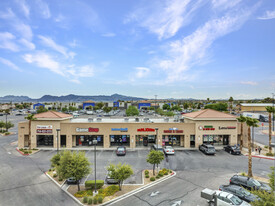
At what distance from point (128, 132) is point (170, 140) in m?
9.79

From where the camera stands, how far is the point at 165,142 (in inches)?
1469

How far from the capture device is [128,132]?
36.2 meters

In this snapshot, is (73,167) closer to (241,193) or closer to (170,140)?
(241,193)

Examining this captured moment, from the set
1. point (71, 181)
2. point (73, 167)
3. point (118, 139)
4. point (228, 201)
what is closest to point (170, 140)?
point (118, 139)

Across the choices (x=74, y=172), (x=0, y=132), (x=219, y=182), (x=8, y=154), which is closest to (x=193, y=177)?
(x=219, y=182)

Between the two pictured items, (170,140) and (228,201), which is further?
(170,140)

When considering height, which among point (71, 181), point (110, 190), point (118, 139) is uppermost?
point (118, 139)

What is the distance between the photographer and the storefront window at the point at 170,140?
122 feet

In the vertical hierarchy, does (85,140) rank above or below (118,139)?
below

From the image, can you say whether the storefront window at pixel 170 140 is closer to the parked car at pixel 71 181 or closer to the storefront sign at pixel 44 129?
the parked car at pixel 71 181

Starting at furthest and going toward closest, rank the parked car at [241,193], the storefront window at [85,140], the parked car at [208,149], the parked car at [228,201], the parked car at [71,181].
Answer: the storefront window at [85,140]
the parked car at [208,149]
the parked car at [71,181]
the parked car at [241,193]
the parked car at [228,201]

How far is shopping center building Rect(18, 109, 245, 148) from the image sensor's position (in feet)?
118

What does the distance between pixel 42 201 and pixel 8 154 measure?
21.6 meters

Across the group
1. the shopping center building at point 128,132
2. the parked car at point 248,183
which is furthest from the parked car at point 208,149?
the parked car at point 248,183
